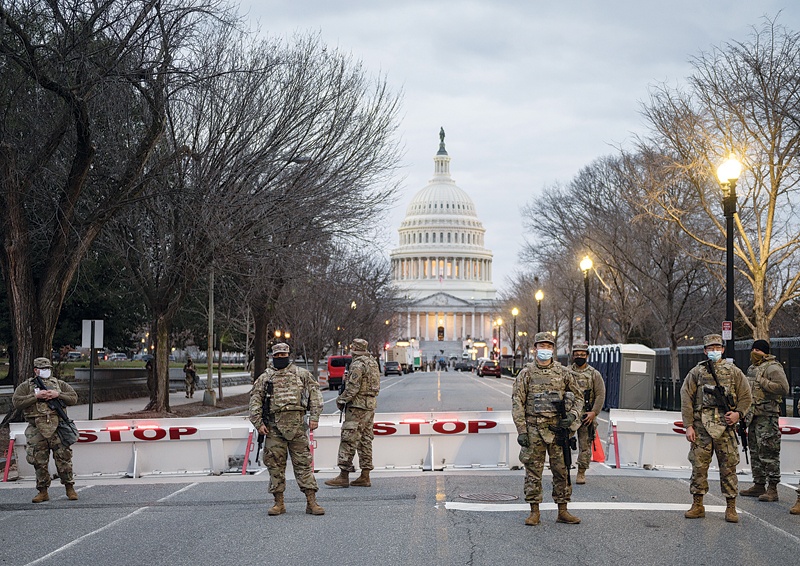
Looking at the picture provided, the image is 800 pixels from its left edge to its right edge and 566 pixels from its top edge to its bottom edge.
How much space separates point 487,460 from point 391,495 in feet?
10.1

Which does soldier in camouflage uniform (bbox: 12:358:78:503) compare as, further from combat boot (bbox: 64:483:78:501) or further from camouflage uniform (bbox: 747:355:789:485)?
camouflage uniform (bbox: 747:355:789:485)

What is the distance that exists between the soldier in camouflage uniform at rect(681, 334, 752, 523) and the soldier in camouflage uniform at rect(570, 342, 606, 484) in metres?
2.25

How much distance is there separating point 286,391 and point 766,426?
544 cm

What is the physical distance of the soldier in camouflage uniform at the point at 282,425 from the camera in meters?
11.0

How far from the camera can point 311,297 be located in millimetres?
56156

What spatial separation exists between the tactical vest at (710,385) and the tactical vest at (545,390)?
4.93 feet

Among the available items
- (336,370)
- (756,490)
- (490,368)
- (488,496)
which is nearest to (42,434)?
(488,496)

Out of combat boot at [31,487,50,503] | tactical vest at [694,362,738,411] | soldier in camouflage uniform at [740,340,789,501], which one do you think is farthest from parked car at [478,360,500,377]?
tactical vest at [694,362,738,411]

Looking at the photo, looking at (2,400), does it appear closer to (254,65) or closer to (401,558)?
(254,65)

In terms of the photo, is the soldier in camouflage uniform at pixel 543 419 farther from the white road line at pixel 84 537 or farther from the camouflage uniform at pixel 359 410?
the white road line at pixel 84 537

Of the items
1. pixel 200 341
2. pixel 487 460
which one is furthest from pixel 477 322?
pixel 487 460

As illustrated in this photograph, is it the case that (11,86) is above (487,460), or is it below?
above

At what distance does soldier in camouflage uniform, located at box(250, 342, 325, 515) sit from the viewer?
36.2 ft

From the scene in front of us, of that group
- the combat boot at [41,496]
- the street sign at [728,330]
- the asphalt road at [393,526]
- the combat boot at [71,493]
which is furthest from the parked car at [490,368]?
the combat boot at [41,496]
